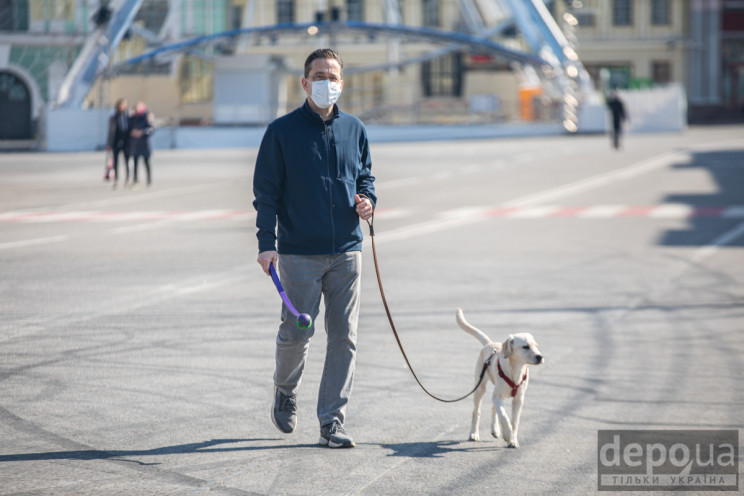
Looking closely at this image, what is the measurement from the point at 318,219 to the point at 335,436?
1.07 meters

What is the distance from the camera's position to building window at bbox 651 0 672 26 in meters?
73.4

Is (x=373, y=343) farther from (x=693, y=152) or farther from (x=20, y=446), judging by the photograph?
(x=693, y=152)

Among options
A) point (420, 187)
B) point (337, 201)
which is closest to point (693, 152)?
point (420, 187)

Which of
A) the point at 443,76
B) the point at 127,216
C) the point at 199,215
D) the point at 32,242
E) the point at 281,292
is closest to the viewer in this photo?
the point at 281,292

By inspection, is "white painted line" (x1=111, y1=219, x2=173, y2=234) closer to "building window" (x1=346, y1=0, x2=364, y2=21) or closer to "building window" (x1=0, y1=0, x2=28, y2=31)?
"building window" (x1=0, y1=0, x2=28, y2=31)

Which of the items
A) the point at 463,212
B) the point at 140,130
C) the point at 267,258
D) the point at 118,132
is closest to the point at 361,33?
the point at 118,132

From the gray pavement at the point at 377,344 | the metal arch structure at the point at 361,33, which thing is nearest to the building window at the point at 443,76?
the metal arch structure at the point at 361,33

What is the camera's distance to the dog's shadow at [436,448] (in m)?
5.56

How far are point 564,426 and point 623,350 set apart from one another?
2250 mm

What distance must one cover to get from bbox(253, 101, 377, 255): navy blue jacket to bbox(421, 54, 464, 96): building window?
67.5m

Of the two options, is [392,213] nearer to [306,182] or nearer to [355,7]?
[306,182]

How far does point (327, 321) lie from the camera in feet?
18.9

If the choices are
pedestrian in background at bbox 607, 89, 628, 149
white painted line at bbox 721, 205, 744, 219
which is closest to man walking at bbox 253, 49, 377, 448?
white painted line at bbox 721, 205, 744, 219

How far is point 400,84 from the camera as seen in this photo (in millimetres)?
72562
